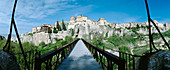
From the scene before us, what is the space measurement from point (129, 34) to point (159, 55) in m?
77.5

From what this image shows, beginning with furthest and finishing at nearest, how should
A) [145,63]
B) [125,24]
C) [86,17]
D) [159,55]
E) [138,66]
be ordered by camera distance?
[125,24] → [86,17] → [138,66] → [145,63] → [159,55]

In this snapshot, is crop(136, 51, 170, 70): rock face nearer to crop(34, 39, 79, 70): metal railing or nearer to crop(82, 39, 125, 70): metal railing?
crop(82, 39, 125, 70): metal railing

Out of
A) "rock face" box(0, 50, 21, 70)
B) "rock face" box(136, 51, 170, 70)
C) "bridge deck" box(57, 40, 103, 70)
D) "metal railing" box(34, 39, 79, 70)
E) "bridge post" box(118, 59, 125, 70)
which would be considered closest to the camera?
"rock face" box(136, 51, 170, 70)

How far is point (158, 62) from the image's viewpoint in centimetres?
128

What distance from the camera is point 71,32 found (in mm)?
59500

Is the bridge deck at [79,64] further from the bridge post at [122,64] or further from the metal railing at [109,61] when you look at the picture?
the bridge post at [122,64]

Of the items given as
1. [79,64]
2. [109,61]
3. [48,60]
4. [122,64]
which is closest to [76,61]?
[79,64]

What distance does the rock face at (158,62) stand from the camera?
47.7 inches

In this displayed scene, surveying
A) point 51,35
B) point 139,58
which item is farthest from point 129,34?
point 139,58

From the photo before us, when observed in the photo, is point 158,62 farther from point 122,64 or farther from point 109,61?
point 109,61

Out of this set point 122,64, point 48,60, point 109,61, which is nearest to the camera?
point 122,64

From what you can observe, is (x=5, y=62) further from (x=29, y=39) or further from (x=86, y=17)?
(x=86, y=17)

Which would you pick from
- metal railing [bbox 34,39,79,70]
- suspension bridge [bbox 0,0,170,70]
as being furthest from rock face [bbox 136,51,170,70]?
metal railing [bbox 34,39,79,70]

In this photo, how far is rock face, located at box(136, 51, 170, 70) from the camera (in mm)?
1212
